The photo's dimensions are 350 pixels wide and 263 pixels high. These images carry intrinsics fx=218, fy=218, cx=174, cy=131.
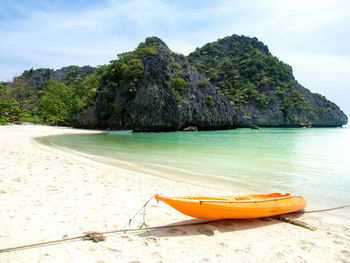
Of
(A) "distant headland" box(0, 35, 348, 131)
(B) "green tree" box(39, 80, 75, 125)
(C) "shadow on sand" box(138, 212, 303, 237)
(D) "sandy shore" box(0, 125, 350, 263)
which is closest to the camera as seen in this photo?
(D) "sandy shore" box(0, 125, 350, 263)

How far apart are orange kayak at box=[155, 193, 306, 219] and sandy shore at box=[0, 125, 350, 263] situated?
0.20 m

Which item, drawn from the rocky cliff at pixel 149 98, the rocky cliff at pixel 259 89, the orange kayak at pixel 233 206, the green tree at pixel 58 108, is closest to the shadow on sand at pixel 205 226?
the orange kayak at pixel 233 206

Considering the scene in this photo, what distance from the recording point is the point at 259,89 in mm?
70938

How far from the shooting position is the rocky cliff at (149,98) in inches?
1432

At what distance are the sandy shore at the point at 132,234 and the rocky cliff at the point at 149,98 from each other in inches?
1247

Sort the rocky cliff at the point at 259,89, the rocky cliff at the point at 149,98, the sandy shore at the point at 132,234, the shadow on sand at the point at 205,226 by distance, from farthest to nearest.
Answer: the rocky cliff at the point at 259,89
the rocky cliff at the point at 149,98
the shadow on sand at the point at 205,226
the sandy shore at the point at 132,234

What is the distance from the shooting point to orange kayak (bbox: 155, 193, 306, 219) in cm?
329

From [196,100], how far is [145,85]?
1162cm

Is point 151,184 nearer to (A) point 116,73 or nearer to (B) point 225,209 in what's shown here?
(B) point 225,209

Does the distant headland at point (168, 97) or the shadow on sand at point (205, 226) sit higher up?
the distant headland at point (168, 97)

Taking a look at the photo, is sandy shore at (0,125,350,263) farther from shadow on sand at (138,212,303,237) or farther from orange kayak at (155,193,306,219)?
orange kayak at (155,193,306,219)

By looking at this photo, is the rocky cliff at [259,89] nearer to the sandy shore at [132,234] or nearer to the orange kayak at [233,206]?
the orange kayak at [233,206]

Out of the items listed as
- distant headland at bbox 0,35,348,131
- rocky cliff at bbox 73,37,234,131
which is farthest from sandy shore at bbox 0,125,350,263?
rocky cliff at bbox 73,37,234,131

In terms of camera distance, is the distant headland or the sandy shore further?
the distant headland
